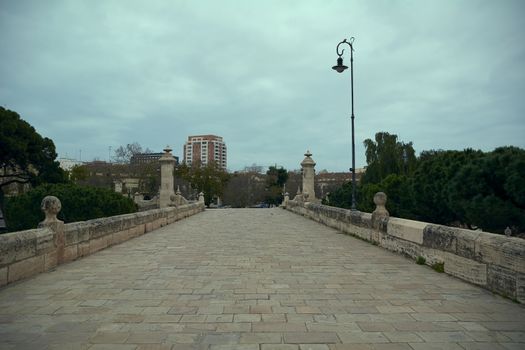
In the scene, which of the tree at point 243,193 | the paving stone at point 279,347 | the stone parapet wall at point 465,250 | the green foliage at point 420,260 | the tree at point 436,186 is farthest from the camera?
the tree at point 243,193

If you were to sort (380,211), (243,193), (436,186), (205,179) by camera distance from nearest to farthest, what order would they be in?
1. (380,211)
2. (436,186)
3. (205,179)
4. (243,193)

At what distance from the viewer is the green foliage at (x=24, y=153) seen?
26.9 metres

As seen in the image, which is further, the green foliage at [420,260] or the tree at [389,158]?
the tree at [389,158]

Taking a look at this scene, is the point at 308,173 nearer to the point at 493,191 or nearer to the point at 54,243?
the point at 493,191

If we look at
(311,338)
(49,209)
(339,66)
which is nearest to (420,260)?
(311,338)

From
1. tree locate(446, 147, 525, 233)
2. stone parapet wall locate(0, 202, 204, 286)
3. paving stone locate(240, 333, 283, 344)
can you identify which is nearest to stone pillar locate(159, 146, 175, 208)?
stone parapet wall locate(0, 202, 204, 286)

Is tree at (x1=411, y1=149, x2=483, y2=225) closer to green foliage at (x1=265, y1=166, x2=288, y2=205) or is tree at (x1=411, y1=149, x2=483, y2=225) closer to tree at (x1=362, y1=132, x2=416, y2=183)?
tree at (x1=362, y1=132, x2=416, y2=183)

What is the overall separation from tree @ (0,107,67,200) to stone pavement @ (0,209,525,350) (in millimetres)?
25332

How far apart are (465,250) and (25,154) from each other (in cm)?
3097

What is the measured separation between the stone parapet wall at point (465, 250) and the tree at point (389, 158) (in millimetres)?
26651

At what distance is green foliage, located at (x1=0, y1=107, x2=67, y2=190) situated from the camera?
88.3 ft

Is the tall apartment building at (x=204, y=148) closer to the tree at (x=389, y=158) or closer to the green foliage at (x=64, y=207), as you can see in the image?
the tree at (x=389, y=158)

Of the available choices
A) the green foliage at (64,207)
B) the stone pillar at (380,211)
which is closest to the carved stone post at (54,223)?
the stone pillar at (380,211)

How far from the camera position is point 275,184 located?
57938 millimetres
